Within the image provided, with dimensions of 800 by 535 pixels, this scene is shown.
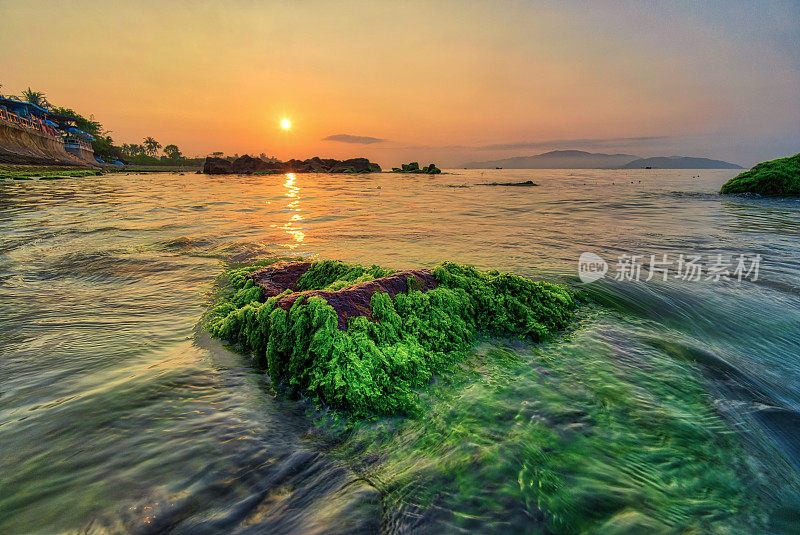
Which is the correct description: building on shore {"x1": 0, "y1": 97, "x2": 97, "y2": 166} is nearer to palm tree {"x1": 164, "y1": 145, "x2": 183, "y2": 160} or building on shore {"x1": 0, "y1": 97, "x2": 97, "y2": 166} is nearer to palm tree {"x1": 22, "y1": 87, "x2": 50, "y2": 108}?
palm tree {"x1": 22, "y1": 87, "x2": 50, "y2": 108}

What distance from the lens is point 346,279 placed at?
4078 millimetres

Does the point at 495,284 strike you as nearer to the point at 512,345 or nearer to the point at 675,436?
the point at 512,345

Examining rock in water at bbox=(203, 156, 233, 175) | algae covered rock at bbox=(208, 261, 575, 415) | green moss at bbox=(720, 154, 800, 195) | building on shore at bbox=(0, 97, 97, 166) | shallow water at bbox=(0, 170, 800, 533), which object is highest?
building on shore at bbox=(0, 97, 97, 166)

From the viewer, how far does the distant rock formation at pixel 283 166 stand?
56678 millimetres

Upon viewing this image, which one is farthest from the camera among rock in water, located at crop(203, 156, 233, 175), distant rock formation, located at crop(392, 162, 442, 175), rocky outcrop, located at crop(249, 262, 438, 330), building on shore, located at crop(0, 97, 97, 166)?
distant rock formation, located at crop(392, 162, 442, 175)

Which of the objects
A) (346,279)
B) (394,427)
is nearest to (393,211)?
(346,279)

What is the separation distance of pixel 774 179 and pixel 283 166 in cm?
6960

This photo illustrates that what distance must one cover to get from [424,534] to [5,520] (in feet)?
6.26

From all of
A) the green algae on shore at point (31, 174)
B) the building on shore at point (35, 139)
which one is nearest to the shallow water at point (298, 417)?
the green algae on shore at point (31, 174)

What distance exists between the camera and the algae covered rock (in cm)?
242

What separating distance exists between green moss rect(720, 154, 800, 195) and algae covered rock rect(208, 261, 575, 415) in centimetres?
2595

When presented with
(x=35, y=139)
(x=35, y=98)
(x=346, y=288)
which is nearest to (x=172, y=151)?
(x=35, y=98)

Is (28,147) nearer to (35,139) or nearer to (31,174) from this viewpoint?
(35,139)

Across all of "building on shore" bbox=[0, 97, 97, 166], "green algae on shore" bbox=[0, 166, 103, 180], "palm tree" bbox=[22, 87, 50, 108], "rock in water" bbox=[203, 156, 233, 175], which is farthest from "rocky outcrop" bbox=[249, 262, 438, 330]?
"palm tree" bbox=[22, 87, 50, 108]
